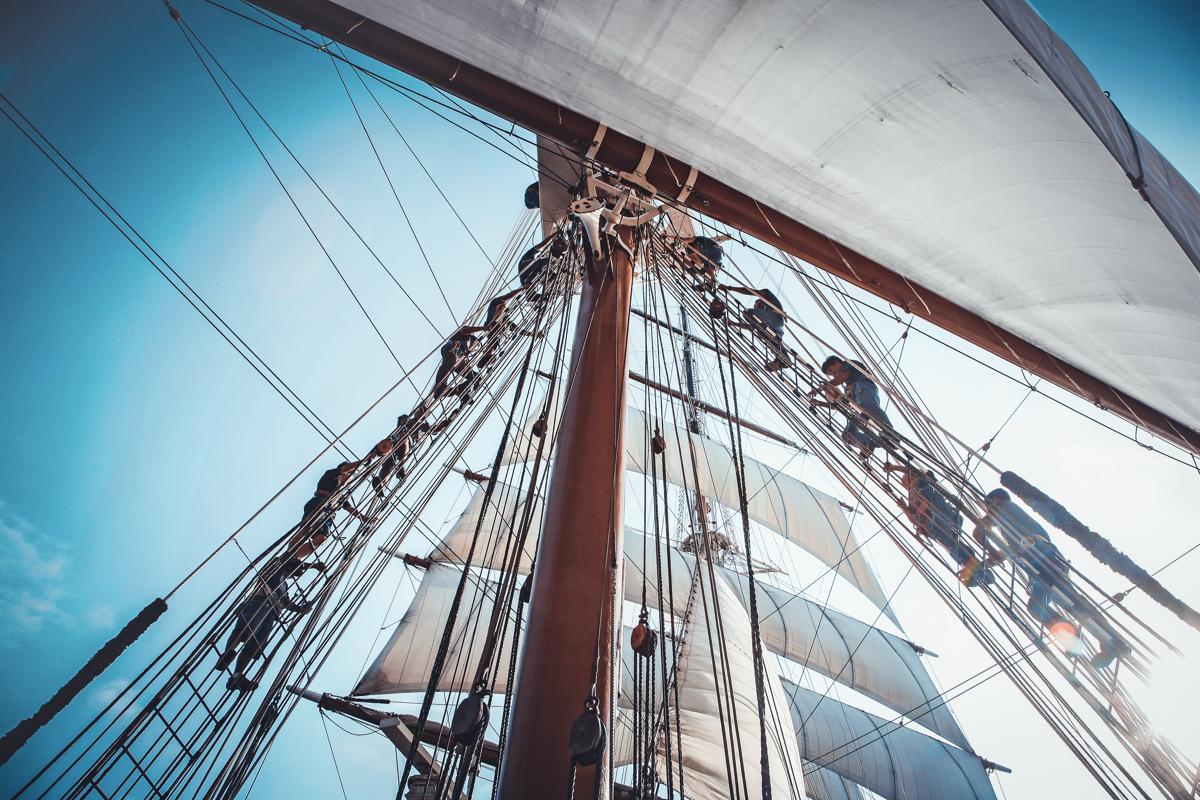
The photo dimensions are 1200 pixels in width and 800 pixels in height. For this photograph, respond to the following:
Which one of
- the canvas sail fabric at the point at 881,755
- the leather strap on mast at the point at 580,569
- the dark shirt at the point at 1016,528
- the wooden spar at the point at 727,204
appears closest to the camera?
the leather strap on mast at the point at 580,569

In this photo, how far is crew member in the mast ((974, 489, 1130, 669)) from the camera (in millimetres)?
3014

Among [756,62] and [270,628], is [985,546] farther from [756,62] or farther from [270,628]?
[270,628]

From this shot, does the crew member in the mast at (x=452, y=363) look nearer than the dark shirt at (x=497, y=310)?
Yes

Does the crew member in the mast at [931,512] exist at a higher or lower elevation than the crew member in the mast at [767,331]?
lower

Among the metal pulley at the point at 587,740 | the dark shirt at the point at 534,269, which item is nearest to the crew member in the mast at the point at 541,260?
the dark shirt at the point at 534,269

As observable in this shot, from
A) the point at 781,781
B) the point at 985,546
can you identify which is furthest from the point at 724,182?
the point at 781,781

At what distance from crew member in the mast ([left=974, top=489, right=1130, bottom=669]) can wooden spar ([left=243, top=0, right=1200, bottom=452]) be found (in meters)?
1.48

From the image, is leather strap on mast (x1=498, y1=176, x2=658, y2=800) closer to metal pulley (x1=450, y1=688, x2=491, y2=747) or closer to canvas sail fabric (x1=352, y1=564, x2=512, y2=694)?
metal pulley (x1=450, y1=688, x2=491, y2=747)

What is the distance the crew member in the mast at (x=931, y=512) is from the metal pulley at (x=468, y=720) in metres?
3.14

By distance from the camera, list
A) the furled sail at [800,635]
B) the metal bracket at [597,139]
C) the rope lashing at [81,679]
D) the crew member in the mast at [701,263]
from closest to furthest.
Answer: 1. the rope lashing at [81,679]
2. the metal bracket at [597,139]
3. the crew member in the mast at [701,263]
4. the furled sail at [800,635]

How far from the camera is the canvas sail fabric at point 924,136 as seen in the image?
2.47 m

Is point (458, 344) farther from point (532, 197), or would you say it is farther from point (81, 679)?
point (81, 679)

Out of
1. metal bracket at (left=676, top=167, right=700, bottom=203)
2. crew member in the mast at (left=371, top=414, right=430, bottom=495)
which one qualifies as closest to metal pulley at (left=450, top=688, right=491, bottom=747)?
crew member in the mast at (left=371, top=414, right=430, bottom=495)

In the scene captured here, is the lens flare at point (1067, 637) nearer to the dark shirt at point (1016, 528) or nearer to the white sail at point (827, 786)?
the dark shirt at point (1016, 528)
